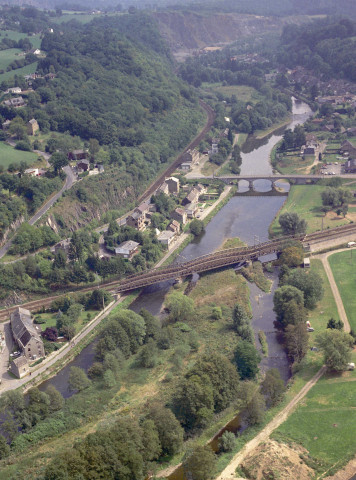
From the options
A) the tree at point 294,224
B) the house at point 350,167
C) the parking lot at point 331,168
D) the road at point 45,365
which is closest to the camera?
the road at point 45,365

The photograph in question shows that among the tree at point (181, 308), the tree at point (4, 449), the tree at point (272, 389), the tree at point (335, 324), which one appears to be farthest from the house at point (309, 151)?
the tree at point (4, 449)

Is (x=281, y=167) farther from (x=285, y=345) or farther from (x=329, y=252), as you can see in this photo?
(x=285, y=345)

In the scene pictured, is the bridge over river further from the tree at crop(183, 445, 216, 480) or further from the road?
the tree at crop(183, 445, 216, 480)

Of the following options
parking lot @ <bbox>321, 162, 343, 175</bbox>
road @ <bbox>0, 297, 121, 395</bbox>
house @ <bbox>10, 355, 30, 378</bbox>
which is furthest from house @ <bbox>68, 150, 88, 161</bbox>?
house @ <bbox>10, 355, 30, 378</bbox>

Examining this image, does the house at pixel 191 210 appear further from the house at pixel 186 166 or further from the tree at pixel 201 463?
the tree at pixel 201 463

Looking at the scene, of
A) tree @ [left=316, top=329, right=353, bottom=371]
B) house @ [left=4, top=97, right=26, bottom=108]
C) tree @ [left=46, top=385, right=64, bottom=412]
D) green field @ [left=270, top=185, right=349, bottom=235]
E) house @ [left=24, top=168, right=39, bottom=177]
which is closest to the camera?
tree @ [left=46, top=385, right=64, bottom=412]

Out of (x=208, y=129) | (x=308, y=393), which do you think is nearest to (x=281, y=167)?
(x=208, y=129)
